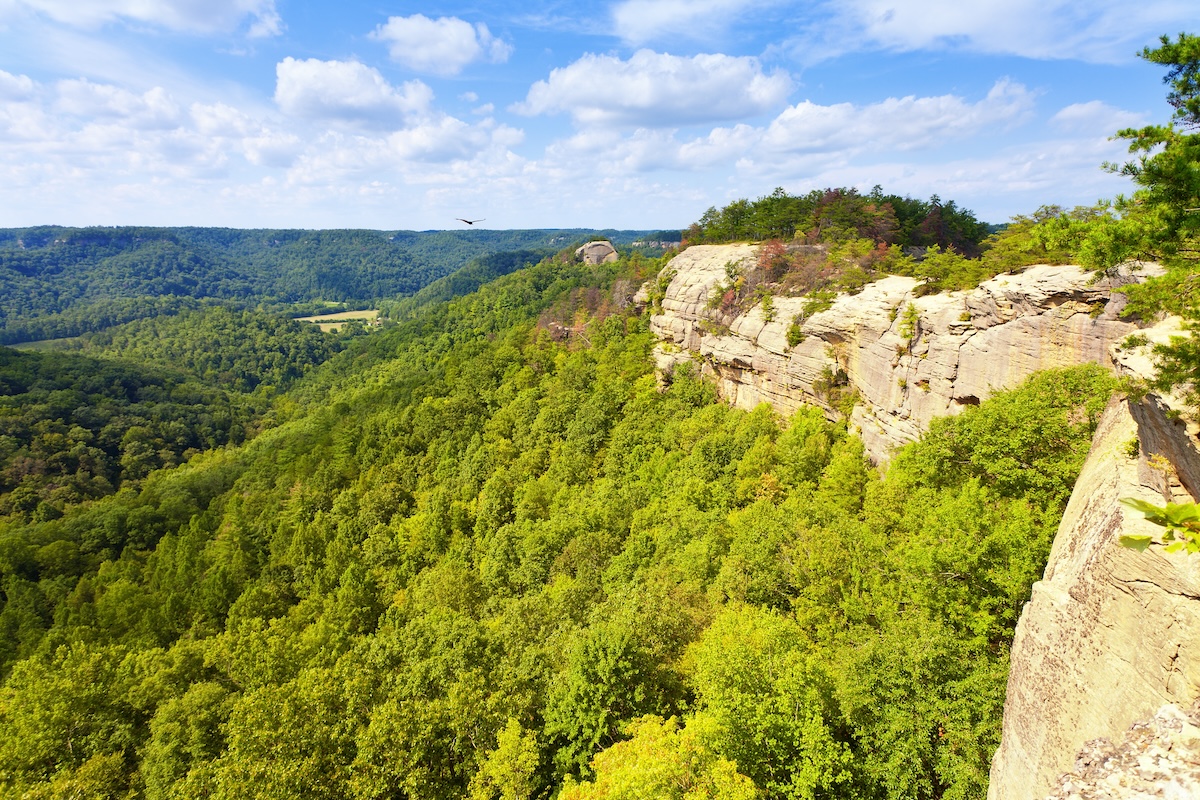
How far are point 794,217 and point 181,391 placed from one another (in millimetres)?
136032

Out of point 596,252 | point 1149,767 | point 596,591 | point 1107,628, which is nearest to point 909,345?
point 596,591

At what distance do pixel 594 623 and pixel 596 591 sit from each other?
760 centimetres

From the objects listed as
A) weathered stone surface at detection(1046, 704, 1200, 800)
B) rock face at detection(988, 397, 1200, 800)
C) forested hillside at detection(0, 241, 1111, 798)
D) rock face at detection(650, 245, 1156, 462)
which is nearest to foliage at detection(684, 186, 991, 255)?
rock face at detection(650, 245, 1156, 462)

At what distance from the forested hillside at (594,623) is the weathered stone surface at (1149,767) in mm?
5853

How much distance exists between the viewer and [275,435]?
87.9 metres

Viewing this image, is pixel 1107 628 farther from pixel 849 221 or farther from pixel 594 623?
pixel 849 221

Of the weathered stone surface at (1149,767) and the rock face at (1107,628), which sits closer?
the weathered stone surface at (1149,767)

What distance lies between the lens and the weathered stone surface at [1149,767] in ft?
21.2

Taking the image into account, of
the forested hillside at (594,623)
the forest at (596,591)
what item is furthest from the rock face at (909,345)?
the forested hillside at (594,623)

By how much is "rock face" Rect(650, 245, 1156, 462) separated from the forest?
6.93 feet

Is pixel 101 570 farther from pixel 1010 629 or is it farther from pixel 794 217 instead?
pixel 794 217

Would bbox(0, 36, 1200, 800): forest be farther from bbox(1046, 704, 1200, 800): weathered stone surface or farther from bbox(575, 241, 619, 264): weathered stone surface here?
bbox(575, 241, 619, 264): weathered stone surface

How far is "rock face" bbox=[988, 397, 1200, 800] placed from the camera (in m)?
8.61

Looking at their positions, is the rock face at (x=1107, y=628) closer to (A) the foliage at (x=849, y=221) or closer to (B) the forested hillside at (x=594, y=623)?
(B) the forested hillside at (x=594, y=623)
